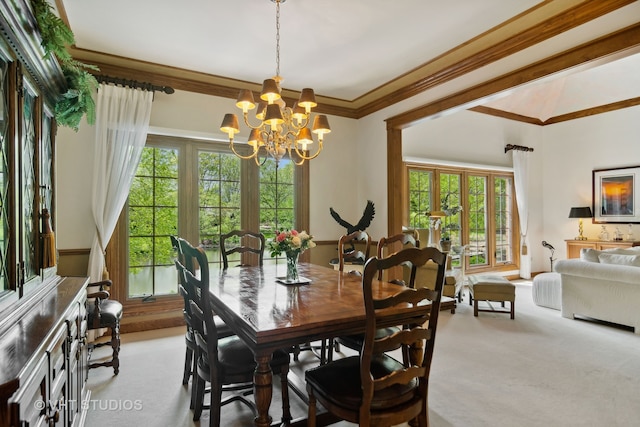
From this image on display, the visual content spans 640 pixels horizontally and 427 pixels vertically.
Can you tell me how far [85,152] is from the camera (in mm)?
3594

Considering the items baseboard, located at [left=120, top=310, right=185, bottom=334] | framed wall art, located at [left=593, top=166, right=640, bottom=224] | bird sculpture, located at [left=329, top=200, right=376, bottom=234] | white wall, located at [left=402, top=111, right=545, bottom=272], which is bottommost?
baseboard, located at [left=120, top=310, right=185, bottom=334]

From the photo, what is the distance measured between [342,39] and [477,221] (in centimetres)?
485

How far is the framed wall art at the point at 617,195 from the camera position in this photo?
5.92m

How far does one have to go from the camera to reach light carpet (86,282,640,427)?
2148 mm

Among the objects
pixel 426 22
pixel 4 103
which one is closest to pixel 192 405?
pixel 4 103

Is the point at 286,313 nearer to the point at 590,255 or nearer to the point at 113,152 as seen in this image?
the point at 113,152

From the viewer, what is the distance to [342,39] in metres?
3.15

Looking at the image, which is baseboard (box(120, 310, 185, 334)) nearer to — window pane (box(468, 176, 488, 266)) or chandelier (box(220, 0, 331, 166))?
chandelier (box(220, 0, 331, 166))

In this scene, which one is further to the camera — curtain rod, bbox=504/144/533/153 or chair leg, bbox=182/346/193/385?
curtain rod, bbox=504/144/533/153

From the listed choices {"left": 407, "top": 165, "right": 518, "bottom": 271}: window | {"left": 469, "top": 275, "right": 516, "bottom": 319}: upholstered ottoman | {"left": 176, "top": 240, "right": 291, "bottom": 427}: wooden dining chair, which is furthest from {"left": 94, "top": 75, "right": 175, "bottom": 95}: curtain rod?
{"left": 469, "top": 275, "right": 516, "bottom": 319}: upholstered ottoman

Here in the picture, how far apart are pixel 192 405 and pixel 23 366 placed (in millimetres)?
1485

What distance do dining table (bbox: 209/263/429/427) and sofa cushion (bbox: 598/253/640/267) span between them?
330 centimetres

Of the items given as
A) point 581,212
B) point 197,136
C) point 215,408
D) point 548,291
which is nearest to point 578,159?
point 581,212

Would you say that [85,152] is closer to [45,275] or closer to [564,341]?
[45,275]
